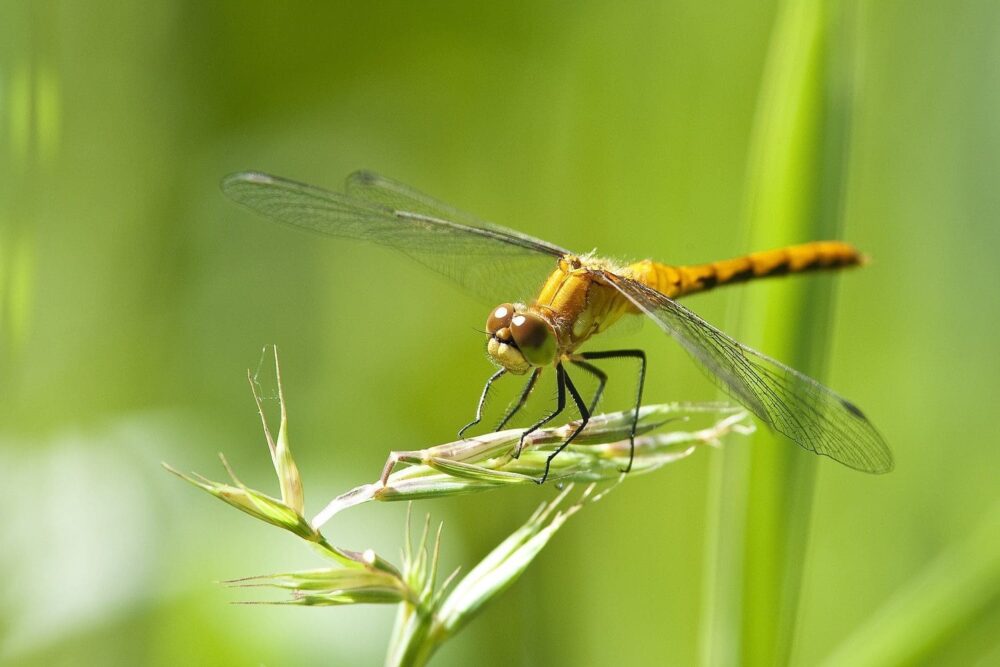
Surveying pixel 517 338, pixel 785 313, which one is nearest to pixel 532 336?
pixel 517 338

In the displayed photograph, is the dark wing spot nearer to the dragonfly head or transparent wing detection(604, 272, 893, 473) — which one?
transparent wing detection(604, 272, 893, 473)

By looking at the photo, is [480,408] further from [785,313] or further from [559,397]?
[785,313]

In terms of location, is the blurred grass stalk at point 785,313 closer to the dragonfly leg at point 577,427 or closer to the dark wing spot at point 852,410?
the dark wing spot at point 852,410

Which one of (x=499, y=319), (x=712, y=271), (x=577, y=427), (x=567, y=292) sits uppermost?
(x=712, y=271)

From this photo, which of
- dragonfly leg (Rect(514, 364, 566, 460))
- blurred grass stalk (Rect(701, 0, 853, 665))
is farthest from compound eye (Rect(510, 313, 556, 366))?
blurred grass stalk (Rect(701, 0, 853, 665))

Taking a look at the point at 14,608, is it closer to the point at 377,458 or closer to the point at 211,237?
the point at 377,458

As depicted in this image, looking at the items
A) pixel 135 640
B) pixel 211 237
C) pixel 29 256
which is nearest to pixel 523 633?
pixel 135 640
